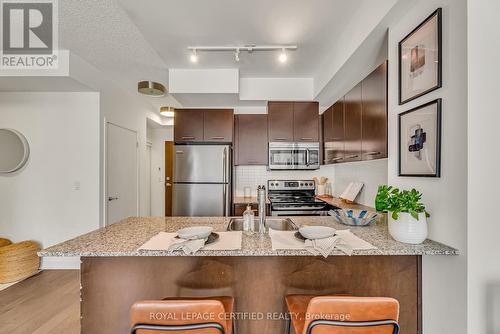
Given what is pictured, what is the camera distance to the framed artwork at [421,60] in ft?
4.21

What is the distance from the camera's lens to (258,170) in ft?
13.1

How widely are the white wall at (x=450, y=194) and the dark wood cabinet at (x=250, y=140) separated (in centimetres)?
246

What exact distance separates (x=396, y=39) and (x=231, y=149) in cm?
248

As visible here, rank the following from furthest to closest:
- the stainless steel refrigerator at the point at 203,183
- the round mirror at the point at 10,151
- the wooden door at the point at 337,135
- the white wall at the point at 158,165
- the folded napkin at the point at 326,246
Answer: the white wall at the point at 158,165, the stainless steel refrigerator at the point at 203,183, the round mirror at the point at 10,151, the wooden door at the point at 337,135, the folded napkin at the point at 326,246

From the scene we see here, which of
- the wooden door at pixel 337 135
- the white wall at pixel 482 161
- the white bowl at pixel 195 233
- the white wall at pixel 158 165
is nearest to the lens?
the white wall at pixel 482 161

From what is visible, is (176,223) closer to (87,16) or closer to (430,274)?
(430,274)

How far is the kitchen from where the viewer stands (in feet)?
3.76

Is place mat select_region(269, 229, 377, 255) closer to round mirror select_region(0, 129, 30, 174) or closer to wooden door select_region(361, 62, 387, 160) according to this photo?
wooden door select_region(361, 62, 387, 160)

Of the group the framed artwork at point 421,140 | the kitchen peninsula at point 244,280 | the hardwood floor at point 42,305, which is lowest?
the hardwood floor at point 42,305

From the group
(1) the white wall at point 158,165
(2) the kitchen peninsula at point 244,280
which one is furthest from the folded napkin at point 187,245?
(1) the white wall at point 158,165

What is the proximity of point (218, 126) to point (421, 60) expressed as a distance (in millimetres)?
2702

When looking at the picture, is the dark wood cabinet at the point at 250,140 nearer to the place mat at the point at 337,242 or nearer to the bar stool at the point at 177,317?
the place mat at the point at 337,242

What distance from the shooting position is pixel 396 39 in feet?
5.56

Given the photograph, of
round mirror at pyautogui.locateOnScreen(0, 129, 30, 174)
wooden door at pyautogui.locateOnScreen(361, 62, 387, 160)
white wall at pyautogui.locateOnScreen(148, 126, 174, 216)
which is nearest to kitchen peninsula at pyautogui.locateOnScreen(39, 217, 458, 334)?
wooden door at pyautogui.locateOnScreen(361, 62, 387, 160)
